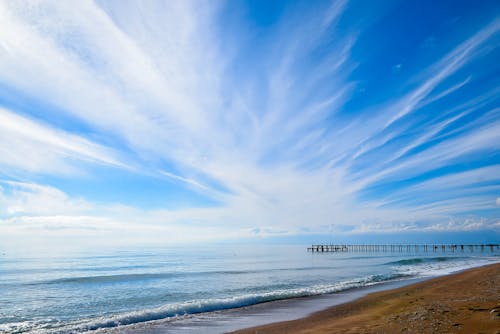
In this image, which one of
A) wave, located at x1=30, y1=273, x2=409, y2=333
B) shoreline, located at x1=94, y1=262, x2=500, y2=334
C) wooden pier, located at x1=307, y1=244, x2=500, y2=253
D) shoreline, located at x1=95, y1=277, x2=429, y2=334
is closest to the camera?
shoreline, located at x1=94, y1=262, x2=500, y2=334

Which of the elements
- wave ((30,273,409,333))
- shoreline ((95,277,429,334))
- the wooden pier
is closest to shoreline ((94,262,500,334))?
shoreline ((95,277,429,334))

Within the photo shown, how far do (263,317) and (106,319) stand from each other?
8.07 meters

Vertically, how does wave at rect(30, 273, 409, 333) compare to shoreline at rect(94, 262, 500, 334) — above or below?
below

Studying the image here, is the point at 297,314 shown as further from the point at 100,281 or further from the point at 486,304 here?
the point at 100,281

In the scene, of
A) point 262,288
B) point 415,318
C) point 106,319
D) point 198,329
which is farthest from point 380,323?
point 262,288

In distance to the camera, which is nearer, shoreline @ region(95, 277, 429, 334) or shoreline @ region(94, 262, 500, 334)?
shoreline @ region(94, 262, 500, 334)

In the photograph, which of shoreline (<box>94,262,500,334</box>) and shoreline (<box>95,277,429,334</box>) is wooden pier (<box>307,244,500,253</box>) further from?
shoreline (<box>94,262,500,334</box>)

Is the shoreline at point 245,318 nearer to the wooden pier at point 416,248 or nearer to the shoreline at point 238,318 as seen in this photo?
the shoreline at point 238,318

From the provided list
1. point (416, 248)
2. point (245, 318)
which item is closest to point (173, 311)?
point (245, 318)

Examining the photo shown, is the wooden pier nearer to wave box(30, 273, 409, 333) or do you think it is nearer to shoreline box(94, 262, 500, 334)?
wave box(30, 273, 409, 333)

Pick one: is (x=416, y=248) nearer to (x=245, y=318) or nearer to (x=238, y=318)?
(x=245, y=318)

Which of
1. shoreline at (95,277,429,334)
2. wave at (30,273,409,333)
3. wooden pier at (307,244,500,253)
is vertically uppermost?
shoreline at (95,277,429,334)

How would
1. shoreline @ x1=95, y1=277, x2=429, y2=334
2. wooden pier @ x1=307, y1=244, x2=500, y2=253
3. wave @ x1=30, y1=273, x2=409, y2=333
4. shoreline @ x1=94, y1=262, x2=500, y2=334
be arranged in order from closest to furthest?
1. shoreline @ x1=94, y1=262, x2=500, y2=334
2. shoreline @ x1=95, y1=277, x2=429, y2=334
3. wave @ x1=30, y1=273, x2=409, y2=333
4. wooden pier @ x1=307, y1=244, x2=500, y2=253

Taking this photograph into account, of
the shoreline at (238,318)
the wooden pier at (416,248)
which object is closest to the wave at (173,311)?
the shoreline at (238,318)
